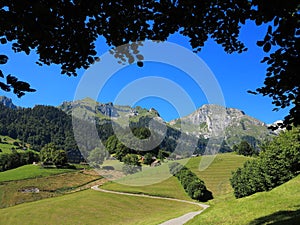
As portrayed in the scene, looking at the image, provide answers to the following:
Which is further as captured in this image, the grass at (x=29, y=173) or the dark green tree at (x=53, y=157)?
the dark green tree at (x=53, y=157)

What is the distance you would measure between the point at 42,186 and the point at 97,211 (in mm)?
48688

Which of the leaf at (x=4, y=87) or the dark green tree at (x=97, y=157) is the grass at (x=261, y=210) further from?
the dark green tree at (x=97, y=157)

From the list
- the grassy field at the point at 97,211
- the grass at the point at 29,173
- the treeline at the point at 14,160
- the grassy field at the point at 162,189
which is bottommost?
the grassy field at the point at 97,211

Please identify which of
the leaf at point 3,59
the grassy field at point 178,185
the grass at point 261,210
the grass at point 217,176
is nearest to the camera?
the leaf at point 3,59

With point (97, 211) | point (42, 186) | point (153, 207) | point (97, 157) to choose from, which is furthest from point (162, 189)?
point (97, 157)

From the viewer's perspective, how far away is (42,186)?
100 meters

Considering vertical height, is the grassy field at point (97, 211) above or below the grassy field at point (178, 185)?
below

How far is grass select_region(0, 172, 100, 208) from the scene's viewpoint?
279 feet

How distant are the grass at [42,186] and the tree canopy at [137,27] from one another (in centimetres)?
8566

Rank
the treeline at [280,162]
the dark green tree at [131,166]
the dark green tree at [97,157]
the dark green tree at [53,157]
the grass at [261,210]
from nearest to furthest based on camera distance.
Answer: the grass at [261,210] → the treeline at [280,162] → the dark green tree at [131,166] → the dark green tree at [53,157] → the dark green tree at [97,157]

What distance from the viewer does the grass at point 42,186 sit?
84900mm

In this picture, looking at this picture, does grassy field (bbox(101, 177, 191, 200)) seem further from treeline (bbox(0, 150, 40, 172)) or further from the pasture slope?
treeline (bbox(0, 150, 40, 172))

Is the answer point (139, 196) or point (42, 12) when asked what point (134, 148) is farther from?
point (42, 12)

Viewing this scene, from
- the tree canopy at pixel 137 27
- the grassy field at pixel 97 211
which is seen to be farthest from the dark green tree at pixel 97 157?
the tree canopy at pixel 137 27
